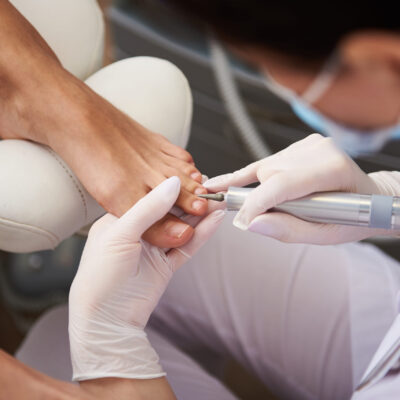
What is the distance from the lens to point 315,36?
0.39 metres

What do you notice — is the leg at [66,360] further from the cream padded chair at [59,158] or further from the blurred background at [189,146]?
the blurred background at [189,146]

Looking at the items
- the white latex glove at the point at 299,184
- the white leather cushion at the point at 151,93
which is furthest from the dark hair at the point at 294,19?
the white leather cushion at the point at 151,93

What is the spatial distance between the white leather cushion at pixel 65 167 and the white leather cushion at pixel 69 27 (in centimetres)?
4

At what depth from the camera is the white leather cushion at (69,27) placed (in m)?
0.88

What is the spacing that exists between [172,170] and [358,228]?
0.28 meters

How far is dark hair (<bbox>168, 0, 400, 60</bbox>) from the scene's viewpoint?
377mm

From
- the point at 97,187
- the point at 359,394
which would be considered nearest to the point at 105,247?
the point at 97,187

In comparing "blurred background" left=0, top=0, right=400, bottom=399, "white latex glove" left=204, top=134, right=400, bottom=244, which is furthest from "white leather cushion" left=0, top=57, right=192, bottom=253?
"blurred background" left=0, top=0, right=400, bottom=399

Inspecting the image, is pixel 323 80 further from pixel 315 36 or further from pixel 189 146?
pixel 189 146

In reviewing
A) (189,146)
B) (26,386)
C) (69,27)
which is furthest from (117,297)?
(189,146)

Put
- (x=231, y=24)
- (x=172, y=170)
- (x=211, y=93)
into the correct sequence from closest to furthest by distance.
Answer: (x=231, y=24), (x=172, y=170), (x=211, y=93)

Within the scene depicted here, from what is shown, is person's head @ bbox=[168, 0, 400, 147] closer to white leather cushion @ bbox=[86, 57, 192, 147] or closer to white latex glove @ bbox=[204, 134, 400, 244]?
white latex glove @ bbox=[204, 134, 400, 244]

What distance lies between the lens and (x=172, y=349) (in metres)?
0.92

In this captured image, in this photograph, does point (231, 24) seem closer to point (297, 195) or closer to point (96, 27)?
point (297, 195)
